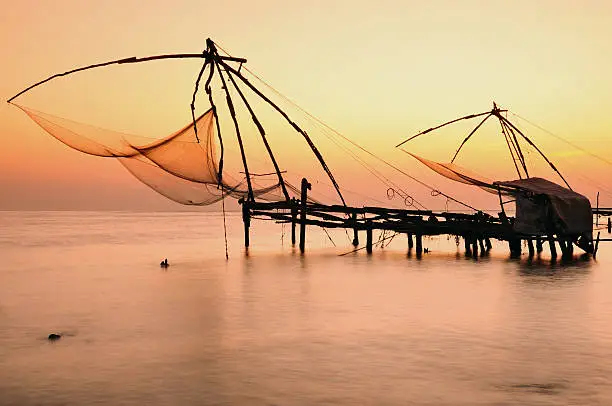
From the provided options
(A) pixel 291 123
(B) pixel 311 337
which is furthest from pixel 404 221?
(B) pixel 311 337

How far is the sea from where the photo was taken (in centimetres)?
753

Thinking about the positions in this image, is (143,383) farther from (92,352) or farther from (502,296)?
(502,296)

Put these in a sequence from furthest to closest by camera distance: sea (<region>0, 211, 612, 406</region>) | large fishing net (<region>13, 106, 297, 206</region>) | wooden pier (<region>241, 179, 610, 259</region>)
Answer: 1. wooden pier (<region>241, 179, 610, 259</region>)
2. large fishing net (<region>13, 106, 297, 206</region>)
3. sea (<region>0, 211, 612, 406</region>)

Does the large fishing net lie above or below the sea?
above

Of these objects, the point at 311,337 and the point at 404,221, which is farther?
the point at 404,221

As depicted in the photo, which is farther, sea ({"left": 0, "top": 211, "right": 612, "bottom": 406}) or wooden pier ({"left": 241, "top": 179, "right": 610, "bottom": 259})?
wooden pier ({"left": 241, "top": 179, "right": 610, "bottom": 259})

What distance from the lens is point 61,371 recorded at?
8.20m

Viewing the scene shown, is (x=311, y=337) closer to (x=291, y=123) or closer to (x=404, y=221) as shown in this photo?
(x=291, y=123)

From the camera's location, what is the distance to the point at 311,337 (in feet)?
35.0

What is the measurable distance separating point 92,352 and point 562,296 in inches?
382

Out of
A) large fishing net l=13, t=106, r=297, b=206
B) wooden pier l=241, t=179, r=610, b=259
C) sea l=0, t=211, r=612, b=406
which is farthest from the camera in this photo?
wooden pier l=241, t=179, r=610, b=259

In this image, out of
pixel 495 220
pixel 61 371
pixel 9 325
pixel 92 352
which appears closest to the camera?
pixel 61 371

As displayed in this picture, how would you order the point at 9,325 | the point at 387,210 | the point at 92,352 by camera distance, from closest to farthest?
1. the point at 92,352
2. the point at 9,325
3. the point at 387,210

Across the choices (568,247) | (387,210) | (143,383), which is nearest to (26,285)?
(387,210)
